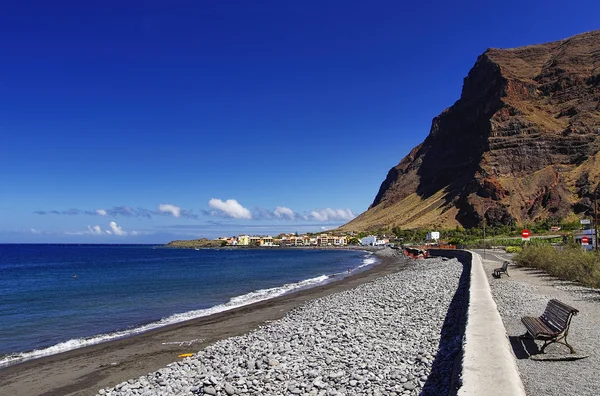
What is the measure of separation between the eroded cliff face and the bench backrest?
11566 centimetres

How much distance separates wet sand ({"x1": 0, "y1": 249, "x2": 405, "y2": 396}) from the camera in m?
10.7

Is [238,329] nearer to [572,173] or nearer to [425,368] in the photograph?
[425,368]

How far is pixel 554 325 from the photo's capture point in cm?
796

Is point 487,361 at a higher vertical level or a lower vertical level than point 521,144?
lower

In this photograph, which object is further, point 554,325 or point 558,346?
point 558,346

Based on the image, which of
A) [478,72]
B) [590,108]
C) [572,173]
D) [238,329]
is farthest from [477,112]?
[238,329]

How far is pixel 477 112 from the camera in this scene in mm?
179125

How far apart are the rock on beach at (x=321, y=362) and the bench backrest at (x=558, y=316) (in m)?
1.77

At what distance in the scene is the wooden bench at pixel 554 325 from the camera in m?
7.54

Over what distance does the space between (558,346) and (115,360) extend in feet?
36.8

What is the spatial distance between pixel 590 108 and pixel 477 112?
41.2 meters

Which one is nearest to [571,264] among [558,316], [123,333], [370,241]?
[558,316]

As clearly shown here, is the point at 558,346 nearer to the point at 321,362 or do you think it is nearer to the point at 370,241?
the point at 321,362

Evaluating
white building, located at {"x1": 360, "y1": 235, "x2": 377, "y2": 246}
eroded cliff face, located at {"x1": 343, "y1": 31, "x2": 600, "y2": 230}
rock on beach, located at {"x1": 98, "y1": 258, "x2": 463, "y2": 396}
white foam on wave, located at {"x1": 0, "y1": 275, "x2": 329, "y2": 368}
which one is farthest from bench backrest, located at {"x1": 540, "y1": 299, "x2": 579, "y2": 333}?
white building, located at {"x1": 360, "y1": 235, "x2": 377, "y2": 246}
